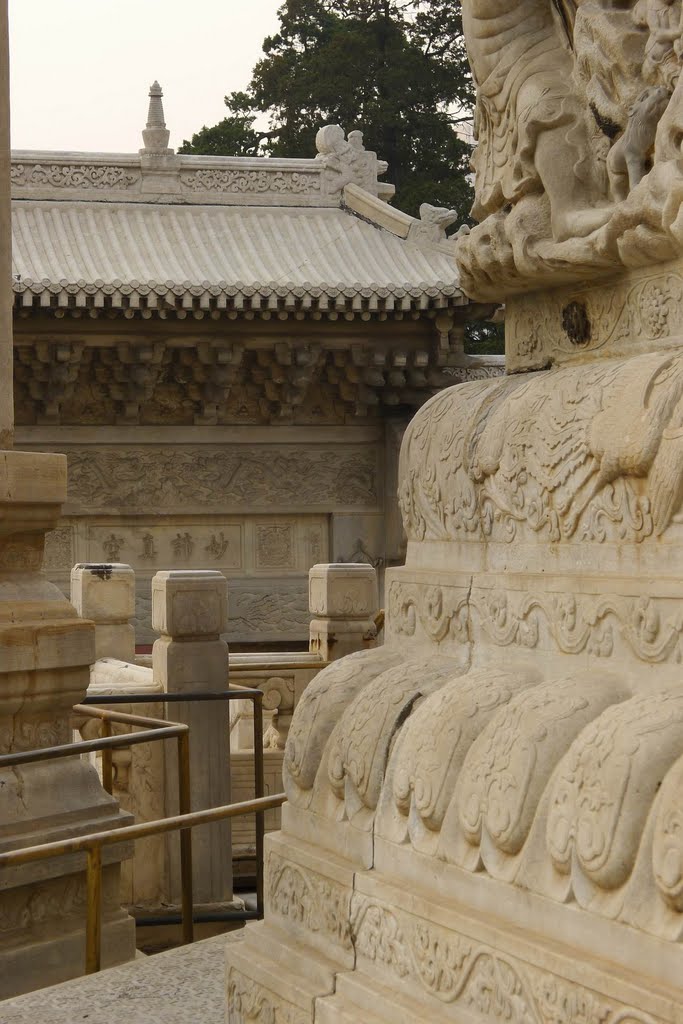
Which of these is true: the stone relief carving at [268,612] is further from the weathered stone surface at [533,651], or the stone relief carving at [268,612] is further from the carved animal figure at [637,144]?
the carved animal figure at [637,144]

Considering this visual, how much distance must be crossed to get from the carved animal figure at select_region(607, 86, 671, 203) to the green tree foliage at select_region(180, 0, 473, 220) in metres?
18.4

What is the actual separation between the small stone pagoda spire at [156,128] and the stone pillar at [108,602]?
8046 millimetres

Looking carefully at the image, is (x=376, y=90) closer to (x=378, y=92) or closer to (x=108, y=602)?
(x=378, y=92)

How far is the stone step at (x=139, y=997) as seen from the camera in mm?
2789

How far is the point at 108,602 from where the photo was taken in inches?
272

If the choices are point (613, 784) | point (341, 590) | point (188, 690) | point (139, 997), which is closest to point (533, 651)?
point (613, 784)

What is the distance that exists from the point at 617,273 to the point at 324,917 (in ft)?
4.10

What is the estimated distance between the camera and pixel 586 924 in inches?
72.9

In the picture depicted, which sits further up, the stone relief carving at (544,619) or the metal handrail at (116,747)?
the stone relief carving at (544,619)

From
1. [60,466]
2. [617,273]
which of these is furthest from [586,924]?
[60,466]

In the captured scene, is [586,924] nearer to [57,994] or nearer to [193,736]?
[57,994]

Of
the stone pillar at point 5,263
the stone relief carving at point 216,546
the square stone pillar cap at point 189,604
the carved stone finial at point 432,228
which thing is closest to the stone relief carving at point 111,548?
the stone relief carving at point 216,546

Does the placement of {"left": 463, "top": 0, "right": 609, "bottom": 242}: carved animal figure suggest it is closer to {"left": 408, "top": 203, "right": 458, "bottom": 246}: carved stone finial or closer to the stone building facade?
the stone building facade

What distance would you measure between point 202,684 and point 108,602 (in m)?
1.04
